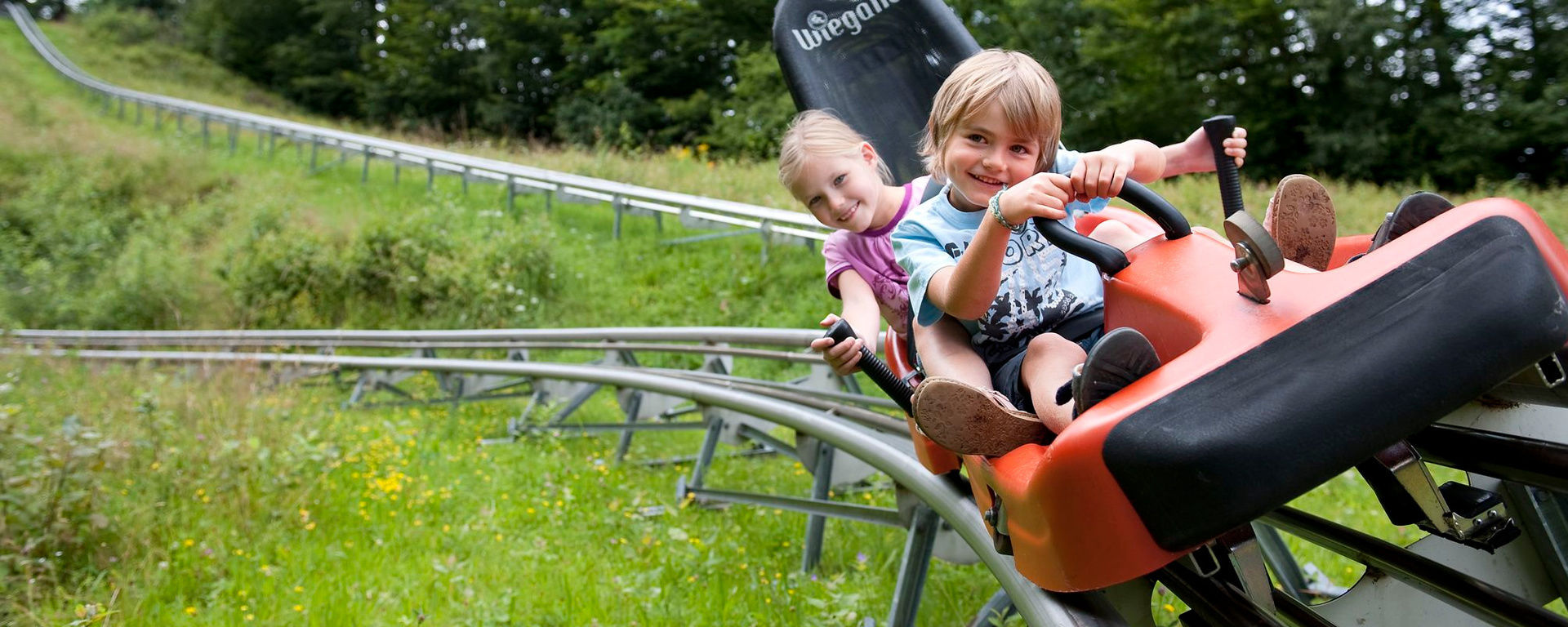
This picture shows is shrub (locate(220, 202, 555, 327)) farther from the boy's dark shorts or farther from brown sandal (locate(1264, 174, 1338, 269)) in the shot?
brown sandal (locate(1264, 174, 1338, 269))

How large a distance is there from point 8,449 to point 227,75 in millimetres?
35242

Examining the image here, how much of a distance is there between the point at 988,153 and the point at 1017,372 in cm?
41

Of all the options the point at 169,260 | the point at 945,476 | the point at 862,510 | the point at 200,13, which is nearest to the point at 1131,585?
the point at 945,476

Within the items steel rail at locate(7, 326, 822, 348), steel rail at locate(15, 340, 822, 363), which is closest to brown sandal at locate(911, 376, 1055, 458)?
steel rail at locate(7, 326, 822, 348)

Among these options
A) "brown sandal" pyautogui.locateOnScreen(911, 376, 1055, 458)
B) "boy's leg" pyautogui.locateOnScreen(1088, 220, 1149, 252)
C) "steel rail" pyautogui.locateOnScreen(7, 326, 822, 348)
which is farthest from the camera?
"steel rail" pyautogui.locateOnScreen(7, 326, 822, 348)

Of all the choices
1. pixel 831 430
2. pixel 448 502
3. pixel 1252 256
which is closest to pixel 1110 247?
pixel 1252 256

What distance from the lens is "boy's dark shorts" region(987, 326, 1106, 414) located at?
6.71 feet

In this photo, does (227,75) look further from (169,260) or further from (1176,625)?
(1176,625)

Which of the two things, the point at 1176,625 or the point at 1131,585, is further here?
the point at 1176,625

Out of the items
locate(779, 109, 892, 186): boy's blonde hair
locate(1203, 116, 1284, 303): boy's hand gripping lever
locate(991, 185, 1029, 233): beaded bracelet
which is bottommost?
locate(779, 109, 892, 186): boy's blonde hair

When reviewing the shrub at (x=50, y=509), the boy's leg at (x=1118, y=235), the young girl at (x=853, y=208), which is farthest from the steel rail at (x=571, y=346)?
the boy's leg at (x=1118, y=235)

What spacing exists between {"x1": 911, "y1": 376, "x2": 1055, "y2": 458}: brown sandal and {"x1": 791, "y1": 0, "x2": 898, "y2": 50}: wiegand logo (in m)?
2.07

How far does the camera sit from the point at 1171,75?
57.3 ft

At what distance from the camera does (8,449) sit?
384 centimetres
